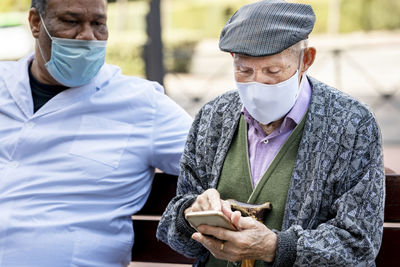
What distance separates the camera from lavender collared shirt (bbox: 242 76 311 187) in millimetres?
2240

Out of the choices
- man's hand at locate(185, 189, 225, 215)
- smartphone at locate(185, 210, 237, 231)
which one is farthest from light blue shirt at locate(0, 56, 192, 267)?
smartphone at locate(185, 210, 237, 231)

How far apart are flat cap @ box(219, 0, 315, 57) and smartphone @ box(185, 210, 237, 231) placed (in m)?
0.56

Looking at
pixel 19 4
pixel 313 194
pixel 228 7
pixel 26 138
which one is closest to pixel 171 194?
pixel 26 138

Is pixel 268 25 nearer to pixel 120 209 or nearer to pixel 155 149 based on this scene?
pixel 155 149

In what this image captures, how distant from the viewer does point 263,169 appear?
226 centimetres

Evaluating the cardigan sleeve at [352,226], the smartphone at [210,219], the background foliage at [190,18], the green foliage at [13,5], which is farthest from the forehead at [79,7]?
the green foliage at [13,5]

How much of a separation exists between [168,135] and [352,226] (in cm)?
107

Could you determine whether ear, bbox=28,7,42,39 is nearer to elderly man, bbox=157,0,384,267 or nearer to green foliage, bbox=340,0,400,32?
elderly man, bbox=157,0,384,267

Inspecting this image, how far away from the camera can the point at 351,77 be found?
11.2 meters

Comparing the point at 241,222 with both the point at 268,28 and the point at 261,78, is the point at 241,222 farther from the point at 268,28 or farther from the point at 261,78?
the point at 268,28

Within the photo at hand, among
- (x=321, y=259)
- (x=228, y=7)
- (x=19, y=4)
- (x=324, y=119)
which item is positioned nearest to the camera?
(x=321, y=259)

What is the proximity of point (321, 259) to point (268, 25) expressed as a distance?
0.82 m

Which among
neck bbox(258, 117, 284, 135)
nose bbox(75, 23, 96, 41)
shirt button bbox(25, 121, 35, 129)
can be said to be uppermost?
Answer: nose bbox(75, 23, 96, 41)

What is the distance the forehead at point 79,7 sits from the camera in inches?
112
